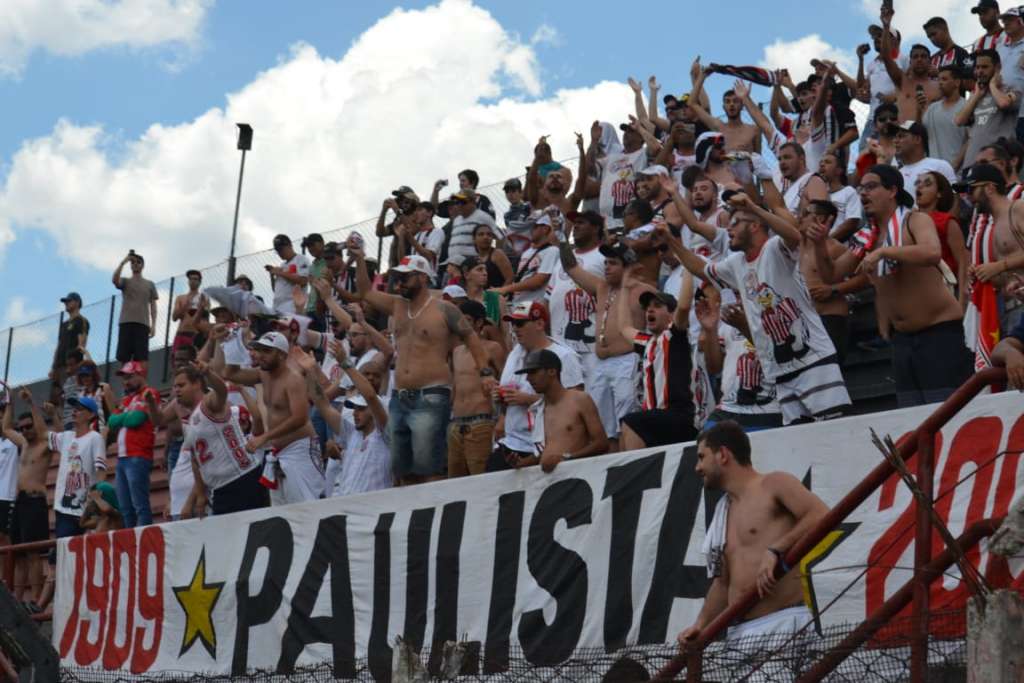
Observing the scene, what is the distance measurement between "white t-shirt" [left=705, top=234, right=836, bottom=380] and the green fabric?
4506 millimetres

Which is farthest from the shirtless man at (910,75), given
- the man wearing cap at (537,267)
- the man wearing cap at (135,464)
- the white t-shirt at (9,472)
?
the white t-shirt at (9,472)

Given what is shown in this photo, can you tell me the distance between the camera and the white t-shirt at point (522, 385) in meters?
11.0

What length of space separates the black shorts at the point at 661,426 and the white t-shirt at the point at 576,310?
206 centimetres

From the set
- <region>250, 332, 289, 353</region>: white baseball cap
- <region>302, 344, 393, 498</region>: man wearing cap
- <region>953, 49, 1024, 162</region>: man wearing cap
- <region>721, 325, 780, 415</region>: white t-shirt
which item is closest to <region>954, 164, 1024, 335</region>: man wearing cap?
<region>721, 325, 780, 415</region>: white t-shirt

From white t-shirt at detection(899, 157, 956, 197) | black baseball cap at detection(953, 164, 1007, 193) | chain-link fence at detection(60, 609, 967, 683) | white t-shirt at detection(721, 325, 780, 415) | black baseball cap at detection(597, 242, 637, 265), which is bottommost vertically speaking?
chain-link fence at detection(60, 609, 967, 683)

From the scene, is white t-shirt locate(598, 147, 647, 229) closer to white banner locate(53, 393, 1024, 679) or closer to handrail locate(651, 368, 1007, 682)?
white banner locate(53, 393, 1024, 679)

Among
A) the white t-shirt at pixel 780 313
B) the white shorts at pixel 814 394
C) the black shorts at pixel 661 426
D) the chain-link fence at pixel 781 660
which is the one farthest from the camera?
the black shorts at pixel 661 426

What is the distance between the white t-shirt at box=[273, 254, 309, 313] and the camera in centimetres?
2000

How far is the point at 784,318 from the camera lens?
9477 mm

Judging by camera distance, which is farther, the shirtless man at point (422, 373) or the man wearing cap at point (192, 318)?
the man wearing cap at point (192, 318)

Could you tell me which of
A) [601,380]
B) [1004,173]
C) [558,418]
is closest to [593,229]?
[601,380]

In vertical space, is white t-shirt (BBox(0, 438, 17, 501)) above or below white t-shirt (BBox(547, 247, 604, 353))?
below

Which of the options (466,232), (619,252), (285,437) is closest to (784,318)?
(619,252)

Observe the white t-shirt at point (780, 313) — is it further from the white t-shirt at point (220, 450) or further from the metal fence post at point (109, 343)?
the metal fence post at point (109, 343)
